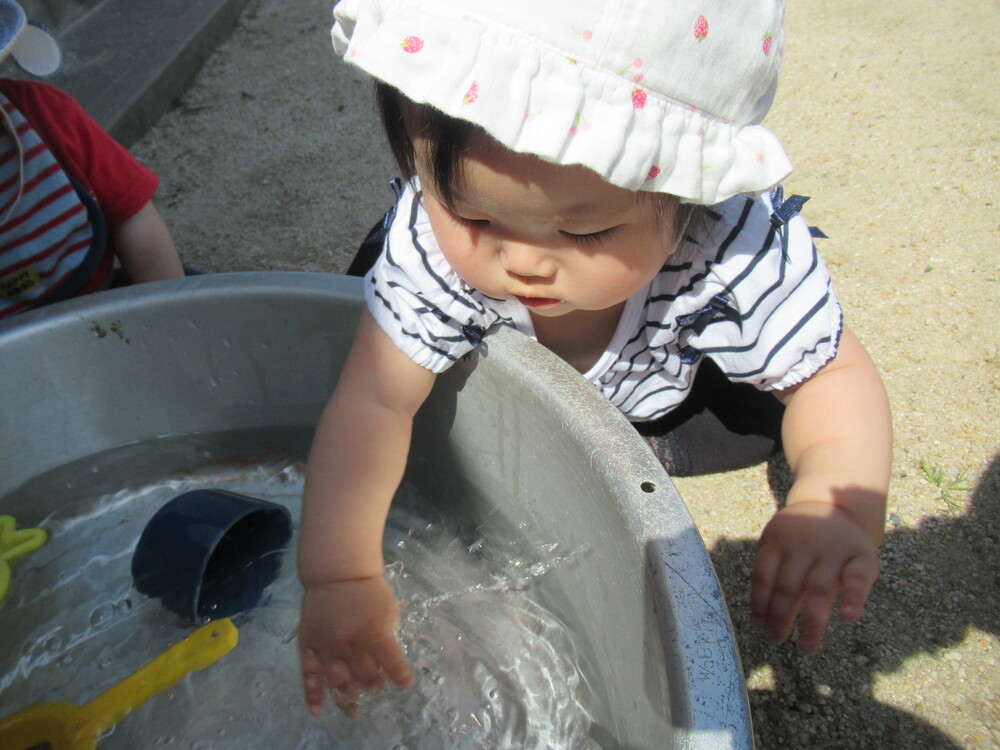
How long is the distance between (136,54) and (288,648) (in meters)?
1.71

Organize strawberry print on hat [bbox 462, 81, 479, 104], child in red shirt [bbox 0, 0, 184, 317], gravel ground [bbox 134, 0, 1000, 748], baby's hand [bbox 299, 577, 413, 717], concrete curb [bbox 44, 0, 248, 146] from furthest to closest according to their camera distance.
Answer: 1. concrete curb [bbox 44, 0, 248, 146]
2. child in red shirt [bbox 0, 0, 184, 317]
3. gravel ground [bbox 134, 0, 1000, 748]
4. baby's hand [bbox 299, 577, 413, 717]
5. strawberry print on hat [bbox 462, 81, 479, 104]

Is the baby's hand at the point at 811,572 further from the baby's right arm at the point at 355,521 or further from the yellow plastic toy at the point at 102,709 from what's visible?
the yellow plastic toy at the point at 102,709

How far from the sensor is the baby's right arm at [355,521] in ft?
2.44

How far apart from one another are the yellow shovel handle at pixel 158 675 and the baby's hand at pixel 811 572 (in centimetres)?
52

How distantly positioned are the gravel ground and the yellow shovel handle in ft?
1.82

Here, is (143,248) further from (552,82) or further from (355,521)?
(552,82)

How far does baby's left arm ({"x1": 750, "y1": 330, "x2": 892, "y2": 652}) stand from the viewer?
64 centimetres

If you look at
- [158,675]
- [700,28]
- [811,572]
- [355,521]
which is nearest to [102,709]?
[158,675]

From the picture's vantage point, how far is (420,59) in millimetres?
518

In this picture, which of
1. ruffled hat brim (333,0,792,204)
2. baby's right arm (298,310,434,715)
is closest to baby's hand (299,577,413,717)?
baby's right arm (298,310,434,715)

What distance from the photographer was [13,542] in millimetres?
900

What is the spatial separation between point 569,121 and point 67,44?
2.05m

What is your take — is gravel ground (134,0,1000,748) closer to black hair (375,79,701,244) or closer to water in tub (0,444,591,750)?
water in tub (0,444,591,750)

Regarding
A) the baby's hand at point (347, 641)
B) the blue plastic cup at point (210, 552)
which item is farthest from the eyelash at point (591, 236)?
the blue plastic cup at point (210, 552)
